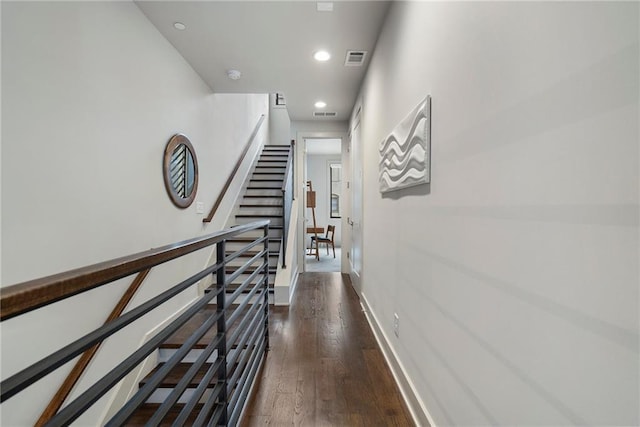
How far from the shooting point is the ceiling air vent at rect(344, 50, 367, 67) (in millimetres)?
2742

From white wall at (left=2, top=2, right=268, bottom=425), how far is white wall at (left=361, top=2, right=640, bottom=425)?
6.22 feet

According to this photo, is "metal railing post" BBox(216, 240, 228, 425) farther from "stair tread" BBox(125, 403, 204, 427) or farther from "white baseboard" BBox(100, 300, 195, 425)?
"white baseboard" BBox(100, 300, 195, 425)

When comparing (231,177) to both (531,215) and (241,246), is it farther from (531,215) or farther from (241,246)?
(531,215)

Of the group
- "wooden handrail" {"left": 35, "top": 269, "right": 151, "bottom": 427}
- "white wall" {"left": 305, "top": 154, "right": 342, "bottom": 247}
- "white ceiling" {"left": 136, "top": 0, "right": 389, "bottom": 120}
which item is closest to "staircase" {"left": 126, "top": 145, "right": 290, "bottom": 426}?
"wooden handrail" {"left": 35, "top": 269, "right": 151, "bottom": 427}

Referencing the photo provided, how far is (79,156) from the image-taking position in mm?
1685

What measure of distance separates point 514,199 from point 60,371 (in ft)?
7.41

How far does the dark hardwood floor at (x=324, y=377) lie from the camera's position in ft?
5.48

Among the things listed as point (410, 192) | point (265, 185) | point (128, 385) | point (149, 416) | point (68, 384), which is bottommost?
point (149, 416)

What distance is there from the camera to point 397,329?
1.99 metres

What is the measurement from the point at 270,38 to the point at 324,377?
272cm

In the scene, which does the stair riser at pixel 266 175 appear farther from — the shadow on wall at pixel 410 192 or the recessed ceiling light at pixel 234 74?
the shadow on wall at pixel 410 192

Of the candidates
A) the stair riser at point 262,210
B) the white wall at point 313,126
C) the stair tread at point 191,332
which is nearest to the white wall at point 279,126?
the white wall at point 313,126

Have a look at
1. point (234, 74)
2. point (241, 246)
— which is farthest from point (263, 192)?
point (234, 74)

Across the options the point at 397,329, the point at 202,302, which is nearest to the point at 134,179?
the point at 202,302
